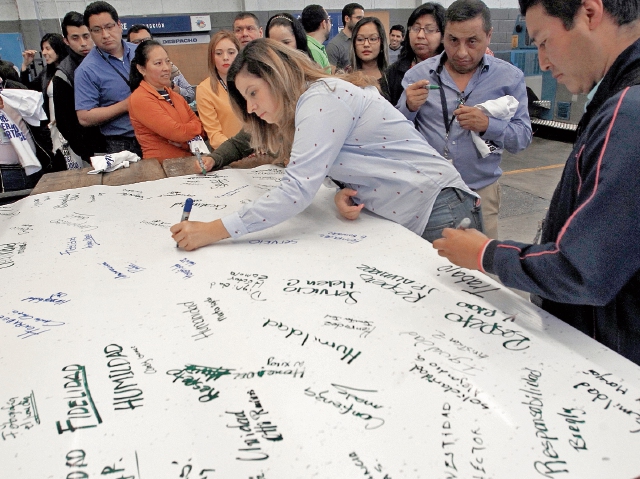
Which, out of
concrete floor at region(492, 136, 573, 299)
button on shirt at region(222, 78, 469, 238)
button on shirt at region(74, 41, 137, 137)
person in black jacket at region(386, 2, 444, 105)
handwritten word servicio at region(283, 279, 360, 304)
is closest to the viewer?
handwritten word servicio at region(283, 279, 360, 304)

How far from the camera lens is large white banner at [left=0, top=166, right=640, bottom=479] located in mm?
667

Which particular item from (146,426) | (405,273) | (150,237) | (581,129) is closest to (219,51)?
(150,237)

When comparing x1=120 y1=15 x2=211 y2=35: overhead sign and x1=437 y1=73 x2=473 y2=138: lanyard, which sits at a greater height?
x1=120 y1=15 x2=211 y2=35: overhead sign

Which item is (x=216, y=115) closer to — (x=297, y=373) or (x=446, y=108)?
(x=446, y=108)

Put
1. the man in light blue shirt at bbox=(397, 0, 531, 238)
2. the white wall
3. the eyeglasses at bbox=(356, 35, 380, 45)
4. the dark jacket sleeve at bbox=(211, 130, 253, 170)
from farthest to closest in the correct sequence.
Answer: the white wall → the eyeglasses at bbox=(356, 35, 380, 45) → the dark jacket sleeve at bbox=(211, 130, 253, 170) → the man in light blue shirt at bbox=(397, 0, 531, 238)

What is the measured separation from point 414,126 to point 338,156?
0.53 metres

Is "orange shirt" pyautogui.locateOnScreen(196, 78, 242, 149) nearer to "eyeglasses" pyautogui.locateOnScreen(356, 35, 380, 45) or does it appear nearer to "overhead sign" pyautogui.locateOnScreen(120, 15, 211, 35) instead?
"eyeglasses" pyautogui.locateOnScreen(356, 35, 380, 45)

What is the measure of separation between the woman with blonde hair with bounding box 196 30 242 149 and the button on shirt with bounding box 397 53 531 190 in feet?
3.29

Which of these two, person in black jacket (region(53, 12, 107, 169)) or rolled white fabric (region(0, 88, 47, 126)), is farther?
rolled white fabric (region(0, 88, 47, 126))

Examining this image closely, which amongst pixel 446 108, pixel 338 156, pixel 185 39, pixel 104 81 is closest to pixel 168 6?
pixel 185 39

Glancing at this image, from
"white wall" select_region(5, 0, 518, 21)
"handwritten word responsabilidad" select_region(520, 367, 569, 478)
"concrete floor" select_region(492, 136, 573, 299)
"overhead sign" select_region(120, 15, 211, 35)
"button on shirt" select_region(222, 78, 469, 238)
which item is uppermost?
"white wall" select_region(5, 0, 518, 21)

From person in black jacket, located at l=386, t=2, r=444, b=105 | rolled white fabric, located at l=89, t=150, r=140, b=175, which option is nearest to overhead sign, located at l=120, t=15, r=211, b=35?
rolled white fabric, located at l=89, t=150, r=140, b=175

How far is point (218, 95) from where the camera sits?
2525mm

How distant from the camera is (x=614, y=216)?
2.36 ft
